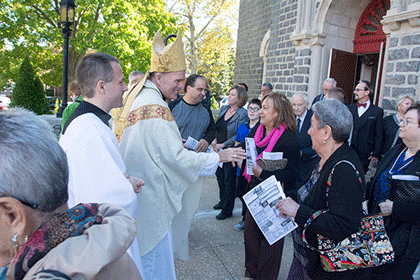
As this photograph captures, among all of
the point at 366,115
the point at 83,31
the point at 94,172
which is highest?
the point at 83,31

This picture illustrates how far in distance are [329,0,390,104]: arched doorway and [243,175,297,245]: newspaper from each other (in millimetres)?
5544

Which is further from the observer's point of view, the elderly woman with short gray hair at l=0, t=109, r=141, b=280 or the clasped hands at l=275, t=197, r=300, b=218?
the clasped hands at l=275, t=197, r=300, b=218

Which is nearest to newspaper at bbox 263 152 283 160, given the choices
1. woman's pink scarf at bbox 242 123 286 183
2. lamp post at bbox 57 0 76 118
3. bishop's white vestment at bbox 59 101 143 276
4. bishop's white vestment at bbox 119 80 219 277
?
woman's pink scarf at bbox 242 123 286 183

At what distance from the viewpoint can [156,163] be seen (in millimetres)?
2283

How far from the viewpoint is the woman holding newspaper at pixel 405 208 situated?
2.03 meters

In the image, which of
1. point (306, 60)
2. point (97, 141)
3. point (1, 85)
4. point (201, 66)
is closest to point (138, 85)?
point (97, 141)

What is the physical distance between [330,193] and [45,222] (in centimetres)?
154

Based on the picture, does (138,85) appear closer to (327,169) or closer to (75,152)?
(75,152)

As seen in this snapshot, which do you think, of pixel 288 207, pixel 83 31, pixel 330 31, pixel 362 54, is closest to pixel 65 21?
pixel 330 31

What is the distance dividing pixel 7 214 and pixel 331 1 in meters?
7.28

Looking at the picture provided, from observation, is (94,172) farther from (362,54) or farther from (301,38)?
(362,54)

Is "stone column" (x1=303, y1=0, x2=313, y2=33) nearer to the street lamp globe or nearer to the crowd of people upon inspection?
the crowd of people

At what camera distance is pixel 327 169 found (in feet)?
6.34

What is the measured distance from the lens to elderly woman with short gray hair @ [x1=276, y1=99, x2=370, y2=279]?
180cm
